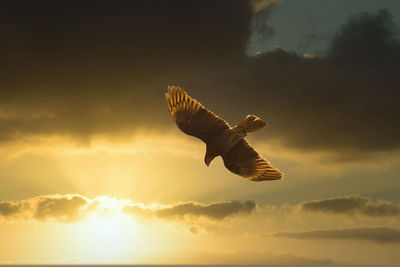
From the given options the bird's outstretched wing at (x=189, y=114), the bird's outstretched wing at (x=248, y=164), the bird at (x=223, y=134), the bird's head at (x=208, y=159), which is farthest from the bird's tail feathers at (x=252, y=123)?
the bird's head at (x=208, y=159)

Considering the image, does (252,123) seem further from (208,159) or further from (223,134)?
(208,159)

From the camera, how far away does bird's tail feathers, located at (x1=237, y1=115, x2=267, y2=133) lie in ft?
60.6

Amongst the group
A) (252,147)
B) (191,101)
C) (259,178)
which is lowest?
(259,178)

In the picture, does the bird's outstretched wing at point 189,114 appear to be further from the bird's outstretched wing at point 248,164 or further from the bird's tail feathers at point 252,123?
the bird's outstretched wing at point 248,164

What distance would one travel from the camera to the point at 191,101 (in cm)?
1850

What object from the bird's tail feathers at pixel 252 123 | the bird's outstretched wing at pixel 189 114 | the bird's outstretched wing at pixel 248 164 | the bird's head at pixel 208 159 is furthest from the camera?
the bird's outstretched wing at pixel 248 164

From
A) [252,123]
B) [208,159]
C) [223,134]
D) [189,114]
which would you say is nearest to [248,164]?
[208,159]

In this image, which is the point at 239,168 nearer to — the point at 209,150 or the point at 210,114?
the point at 209,150

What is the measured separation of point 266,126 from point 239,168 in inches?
115

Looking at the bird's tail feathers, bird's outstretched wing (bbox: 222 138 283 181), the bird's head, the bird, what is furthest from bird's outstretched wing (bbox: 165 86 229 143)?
bird's outstretched wing (bbox: 222 138 283 181)

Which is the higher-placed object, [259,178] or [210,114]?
[210,114]

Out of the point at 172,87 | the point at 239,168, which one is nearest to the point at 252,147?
the point at 239,168

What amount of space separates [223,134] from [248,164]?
234 centimetres

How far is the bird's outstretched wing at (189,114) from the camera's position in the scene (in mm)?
18578
